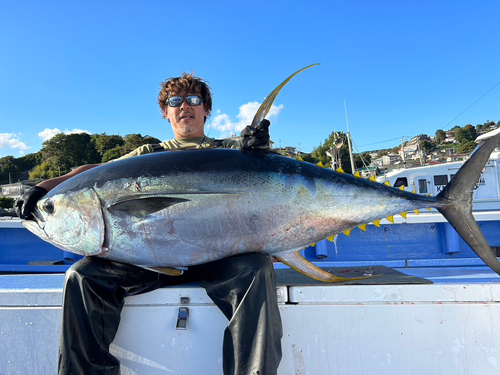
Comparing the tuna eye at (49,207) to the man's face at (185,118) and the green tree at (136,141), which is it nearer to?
the man's face at (185,118)

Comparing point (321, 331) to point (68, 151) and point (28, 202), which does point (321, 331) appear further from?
point (68, 151)

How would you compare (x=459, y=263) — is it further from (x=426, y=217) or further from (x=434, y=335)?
(x=434, y=335)

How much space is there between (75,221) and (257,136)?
91 cm

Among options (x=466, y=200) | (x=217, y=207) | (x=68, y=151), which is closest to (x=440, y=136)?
(x=68, y=151)

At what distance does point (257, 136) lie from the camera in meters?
1.53

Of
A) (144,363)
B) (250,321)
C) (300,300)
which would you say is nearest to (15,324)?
(144,363)

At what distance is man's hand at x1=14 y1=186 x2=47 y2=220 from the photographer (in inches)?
59.1

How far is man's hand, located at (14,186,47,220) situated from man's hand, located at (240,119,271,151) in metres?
1.04

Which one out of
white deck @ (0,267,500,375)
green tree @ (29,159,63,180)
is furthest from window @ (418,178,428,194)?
green tree @ (29,159,63,180)

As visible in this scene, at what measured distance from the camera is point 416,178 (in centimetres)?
1101

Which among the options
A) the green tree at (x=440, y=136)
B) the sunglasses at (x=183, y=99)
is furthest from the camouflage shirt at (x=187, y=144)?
the green tree at (x=440, y=136)

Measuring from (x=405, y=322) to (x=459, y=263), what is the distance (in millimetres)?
1672

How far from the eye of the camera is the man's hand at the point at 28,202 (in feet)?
4.93

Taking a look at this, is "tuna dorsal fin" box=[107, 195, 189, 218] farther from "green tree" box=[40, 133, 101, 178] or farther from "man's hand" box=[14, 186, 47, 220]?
"green tree" box=[40, 133, 101, 178]
